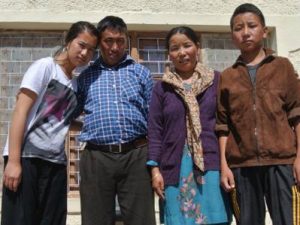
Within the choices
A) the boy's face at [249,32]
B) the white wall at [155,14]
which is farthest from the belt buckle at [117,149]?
the white wall at [155,14]

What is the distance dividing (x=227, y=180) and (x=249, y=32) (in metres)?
0.92

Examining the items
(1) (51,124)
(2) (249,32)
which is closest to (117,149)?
(1) (51,124)

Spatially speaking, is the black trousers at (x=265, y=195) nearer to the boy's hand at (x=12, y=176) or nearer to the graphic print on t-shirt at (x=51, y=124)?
the graphic print on t-shirt at (x=51, y=124)

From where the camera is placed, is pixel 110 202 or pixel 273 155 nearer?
pixel 273 155

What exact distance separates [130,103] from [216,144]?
621 mm

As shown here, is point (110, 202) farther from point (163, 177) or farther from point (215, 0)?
point (215, 0)

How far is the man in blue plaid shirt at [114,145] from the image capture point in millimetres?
3207

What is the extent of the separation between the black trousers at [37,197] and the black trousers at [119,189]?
17 centimetres

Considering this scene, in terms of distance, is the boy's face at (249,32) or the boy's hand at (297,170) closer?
the boy's hand at (297,170)

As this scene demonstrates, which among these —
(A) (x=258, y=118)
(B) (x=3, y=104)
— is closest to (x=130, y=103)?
(A) (x=258, y=118)

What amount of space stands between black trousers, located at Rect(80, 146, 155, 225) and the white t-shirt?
0.24m

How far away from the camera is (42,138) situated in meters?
3.07

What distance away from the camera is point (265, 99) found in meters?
2.99

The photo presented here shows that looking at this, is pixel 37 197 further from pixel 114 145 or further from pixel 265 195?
pixel 265 195
